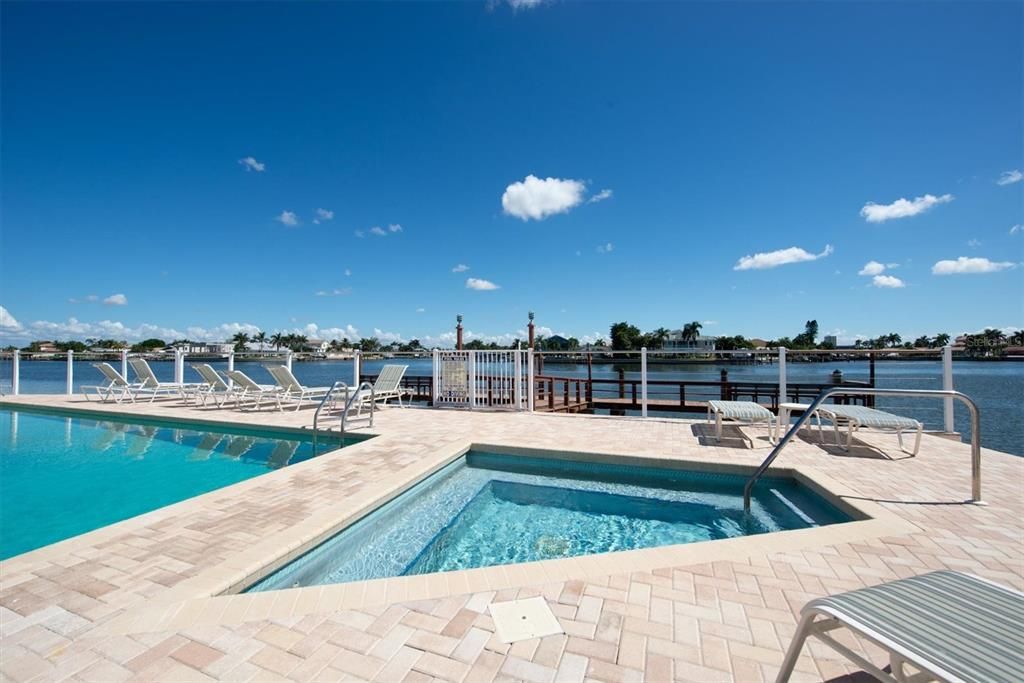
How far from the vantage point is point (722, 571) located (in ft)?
7.25

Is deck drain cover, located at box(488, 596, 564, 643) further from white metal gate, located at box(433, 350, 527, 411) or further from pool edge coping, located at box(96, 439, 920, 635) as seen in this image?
white metal gate, located at box(433, 350, 527, 411)

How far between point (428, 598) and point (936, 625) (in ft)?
5.86

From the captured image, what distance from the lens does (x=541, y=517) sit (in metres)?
3.65

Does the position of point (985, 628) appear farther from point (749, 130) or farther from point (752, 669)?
point (749, 130)

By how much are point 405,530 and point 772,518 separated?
121 inches

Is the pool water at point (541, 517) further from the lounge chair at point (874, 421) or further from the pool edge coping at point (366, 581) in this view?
the lounge chair at point (874, 421)

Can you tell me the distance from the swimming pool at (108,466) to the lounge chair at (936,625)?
477 centimetres

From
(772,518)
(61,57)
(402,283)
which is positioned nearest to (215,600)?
(772,518)

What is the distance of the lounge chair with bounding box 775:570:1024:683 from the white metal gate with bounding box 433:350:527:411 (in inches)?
271

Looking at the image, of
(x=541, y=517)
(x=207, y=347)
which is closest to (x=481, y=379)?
(x=541, y=517)

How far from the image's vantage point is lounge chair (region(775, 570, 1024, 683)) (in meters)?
0.95

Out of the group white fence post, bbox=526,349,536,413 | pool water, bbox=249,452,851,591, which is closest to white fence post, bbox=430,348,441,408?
white fence post, bbox=526,349,536,413

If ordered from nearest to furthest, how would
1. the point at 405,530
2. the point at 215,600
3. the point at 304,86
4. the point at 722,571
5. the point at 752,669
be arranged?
1. the point at 752,669
2. the point at 215,600
3. the point at 722,571
4. the point at 405,530
5. the point at 304,86

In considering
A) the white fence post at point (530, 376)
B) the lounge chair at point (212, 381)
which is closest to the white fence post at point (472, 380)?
the white fence post at point (530, 376)
